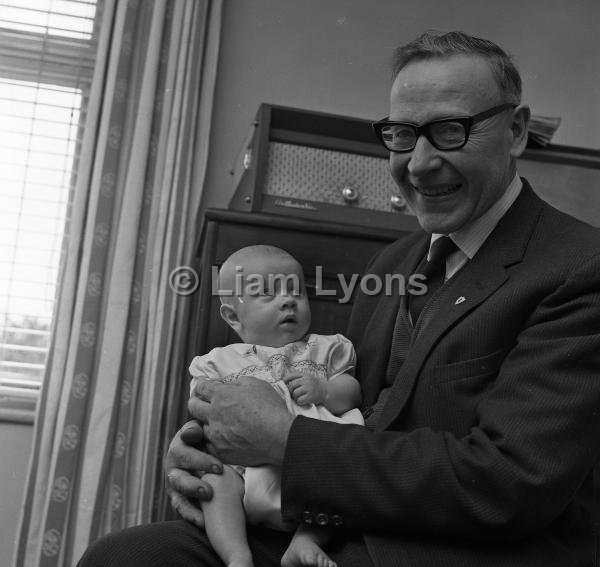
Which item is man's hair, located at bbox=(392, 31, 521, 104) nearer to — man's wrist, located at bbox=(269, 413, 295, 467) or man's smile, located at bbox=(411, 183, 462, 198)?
man's smile, located at bbox=(411, 183, 462, 198)

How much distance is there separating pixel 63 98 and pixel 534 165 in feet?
5.95

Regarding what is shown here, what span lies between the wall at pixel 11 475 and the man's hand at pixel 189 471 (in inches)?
61.0

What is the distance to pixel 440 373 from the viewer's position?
4.25 feet

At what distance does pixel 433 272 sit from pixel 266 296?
0.35 meters

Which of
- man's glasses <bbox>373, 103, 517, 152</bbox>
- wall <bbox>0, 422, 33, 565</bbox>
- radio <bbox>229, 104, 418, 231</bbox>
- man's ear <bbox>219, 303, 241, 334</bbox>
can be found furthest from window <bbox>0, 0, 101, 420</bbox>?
man's glasses <bbox>373, 103, 517, 152</bbox>

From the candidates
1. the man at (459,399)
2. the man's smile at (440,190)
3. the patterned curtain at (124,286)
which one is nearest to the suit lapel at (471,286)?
the man at (459,399)

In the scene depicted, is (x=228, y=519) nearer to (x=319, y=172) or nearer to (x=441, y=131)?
(x=441, y=131)

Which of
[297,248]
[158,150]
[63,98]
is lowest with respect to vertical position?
[297,248]

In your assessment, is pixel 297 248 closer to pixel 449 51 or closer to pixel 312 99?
pixel 449 51

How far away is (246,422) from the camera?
1285 millimetres

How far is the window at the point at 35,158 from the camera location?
2.93 m

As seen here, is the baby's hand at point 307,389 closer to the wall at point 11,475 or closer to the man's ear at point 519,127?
the man's ear at point 519,127

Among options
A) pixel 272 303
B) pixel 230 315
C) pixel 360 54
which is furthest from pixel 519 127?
pixel 360 54

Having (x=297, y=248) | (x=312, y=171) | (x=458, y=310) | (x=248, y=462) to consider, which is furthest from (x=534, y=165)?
(x=248, y=462)
